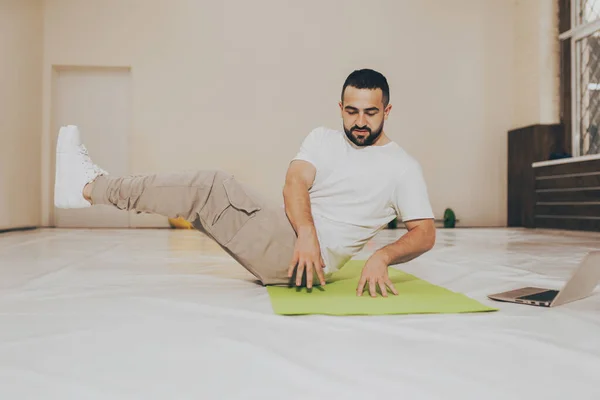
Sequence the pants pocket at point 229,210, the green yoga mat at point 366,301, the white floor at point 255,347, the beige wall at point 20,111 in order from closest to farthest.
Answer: the white floor at point 255,347 → the green yoga mat at point 366,301 → the pants pocket at point 229,210 → the beige wall at point 20,111

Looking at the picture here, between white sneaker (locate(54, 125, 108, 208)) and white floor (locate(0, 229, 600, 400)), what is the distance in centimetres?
30

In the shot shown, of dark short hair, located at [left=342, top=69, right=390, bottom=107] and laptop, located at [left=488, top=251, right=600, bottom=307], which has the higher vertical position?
dark short hair, located at [left=342, top=69, right=390, bottom=107]

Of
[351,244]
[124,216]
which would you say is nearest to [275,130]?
[124,216]

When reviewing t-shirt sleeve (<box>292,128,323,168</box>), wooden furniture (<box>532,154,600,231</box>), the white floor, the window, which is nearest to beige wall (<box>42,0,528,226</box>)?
wooden furniture (<box>532,154,600,231</box>)

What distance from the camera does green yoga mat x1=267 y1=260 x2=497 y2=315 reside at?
1.50m

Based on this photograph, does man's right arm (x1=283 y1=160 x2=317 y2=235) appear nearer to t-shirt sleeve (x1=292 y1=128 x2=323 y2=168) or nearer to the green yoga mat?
t-shirt sleeve (x1=292 y1=128 x2=323 y2=168)

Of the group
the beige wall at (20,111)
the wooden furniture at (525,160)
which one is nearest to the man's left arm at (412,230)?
the beige wall at (20,111)

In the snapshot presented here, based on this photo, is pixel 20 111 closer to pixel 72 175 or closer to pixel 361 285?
pixel 72 175

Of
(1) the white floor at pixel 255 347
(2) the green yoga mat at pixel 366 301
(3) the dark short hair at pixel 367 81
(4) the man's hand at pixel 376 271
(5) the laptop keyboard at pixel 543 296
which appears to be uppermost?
(3) the dark short hair at pixel 367 81

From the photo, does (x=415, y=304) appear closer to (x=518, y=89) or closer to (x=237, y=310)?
(x=237, y=310)

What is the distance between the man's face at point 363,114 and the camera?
5.11ft

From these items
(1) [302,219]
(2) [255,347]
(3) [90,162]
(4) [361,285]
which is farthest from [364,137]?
(3) [90,162]

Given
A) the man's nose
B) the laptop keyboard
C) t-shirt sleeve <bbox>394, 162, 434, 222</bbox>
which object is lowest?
the laptop keyboard

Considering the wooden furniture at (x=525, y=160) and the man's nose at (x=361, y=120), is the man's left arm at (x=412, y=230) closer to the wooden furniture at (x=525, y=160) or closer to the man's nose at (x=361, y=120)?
the man's nose at (x=361, y=120)
